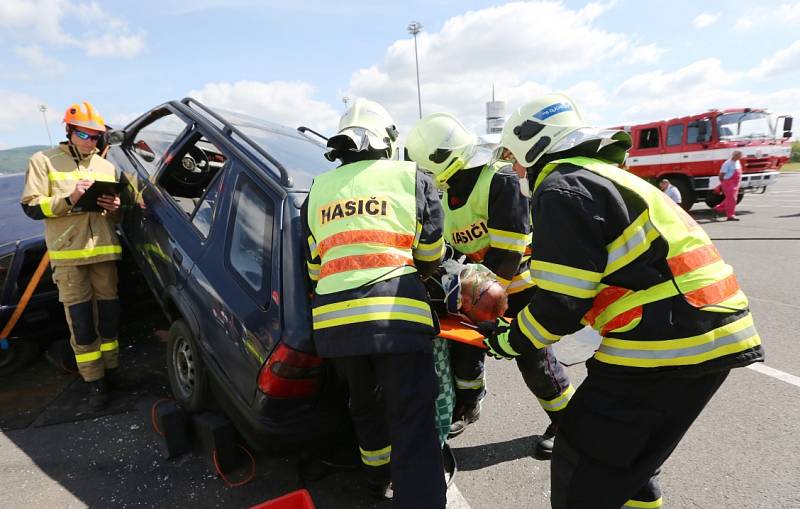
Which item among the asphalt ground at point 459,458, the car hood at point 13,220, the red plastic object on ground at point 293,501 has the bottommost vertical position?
the asphalt ground at point 459,458

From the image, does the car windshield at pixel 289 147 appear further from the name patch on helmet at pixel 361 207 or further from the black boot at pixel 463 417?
the black boot at pixel 463 417

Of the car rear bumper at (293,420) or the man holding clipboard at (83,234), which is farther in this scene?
Result: the man holding clipboard at (83,234)

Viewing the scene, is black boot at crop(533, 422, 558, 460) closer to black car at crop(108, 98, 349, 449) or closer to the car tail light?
black car at crop(108, 98, 349, 449)

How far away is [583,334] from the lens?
12.0 ft

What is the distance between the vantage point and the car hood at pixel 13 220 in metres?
3.57

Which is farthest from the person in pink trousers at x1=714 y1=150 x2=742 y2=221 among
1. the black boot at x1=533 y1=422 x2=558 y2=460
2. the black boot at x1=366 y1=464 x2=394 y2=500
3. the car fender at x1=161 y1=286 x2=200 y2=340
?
the car fender at x1=161 y1=286 x2=200 y2=340

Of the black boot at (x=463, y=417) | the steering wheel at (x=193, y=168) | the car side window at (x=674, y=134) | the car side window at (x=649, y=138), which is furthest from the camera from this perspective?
the car side window at (x=649, y=138)

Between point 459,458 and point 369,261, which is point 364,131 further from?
point 459,458

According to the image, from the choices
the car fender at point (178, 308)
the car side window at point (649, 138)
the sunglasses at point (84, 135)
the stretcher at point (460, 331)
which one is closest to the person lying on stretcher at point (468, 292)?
the stretcher at point (460, 331)

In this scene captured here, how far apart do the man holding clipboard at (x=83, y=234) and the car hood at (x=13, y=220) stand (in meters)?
0.55

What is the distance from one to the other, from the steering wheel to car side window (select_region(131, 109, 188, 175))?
205 mm

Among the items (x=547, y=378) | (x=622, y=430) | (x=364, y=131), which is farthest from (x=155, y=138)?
(x=622, y=430)

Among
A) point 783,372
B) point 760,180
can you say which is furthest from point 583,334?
point 760,180

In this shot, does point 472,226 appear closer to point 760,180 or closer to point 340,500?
point 340,500
